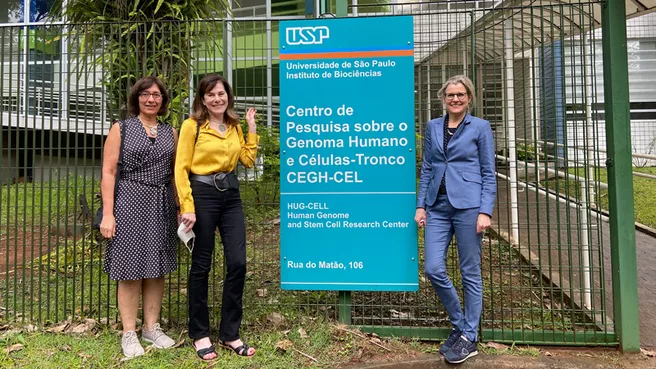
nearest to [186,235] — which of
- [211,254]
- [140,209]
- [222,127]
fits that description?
[211,254]

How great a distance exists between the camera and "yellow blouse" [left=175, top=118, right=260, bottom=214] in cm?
308

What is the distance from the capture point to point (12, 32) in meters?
3.85

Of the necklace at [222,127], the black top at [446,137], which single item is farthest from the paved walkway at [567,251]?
the necklace at [222,127]

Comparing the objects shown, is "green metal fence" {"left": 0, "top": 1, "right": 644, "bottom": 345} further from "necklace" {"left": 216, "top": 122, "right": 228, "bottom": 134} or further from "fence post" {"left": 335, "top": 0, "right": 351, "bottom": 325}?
"necklace" {"left": 216, "top": 122, "right": 228, "bottom": 134}

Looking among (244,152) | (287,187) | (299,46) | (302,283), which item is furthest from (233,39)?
(302,283)

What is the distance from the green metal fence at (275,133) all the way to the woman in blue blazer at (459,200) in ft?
1.33

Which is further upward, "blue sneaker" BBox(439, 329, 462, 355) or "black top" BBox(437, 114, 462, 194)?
"black top" BBox(437, 114, 462, 194)

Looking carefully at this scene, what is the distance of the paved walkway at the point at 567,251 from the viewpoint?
11.6 feet

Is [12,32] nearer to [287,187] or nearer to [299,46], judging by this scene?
[299,46]

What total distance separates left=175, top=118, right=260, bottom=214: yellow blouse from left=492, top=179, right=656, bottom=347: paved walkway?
2.09m

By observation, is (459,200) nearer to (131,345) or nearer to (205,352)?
(205,352)

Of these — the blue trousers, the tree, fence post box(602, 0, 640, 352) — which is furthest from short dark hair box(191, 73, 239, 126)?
fence post box(602, 0, 640, 352)

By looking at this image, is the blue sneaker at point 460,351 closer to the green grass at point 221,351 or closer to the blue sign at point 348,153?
the green grass at point 221,351

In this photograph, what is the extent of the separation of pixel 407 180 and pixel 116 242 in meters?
2.17
